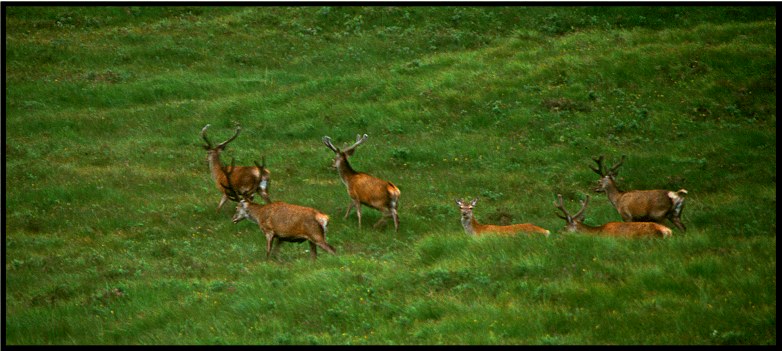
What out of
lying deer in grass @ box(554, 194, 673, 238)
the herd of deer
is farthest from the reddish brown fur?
lying deer in grass @ box(554, 194, 673, 238)

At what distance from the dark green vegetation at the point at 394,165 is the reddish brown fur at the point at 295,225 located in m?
0.49

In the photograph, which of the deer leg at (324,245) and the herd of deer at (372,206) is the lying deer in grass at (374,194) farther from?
the deer leg at (324,245)

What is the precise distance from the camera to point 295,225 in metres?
17.1

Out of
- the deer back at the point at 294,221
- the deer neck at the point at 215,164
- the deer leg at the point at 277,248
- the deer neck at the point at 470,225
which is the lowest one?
the deer leg at the point at 277,248

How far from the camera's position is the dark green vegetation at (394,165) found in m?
13.4

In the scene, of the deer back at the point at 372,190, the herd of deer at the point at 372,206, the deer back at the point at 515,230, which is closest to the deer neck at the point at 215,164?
the herd of deer at the point at 372,206

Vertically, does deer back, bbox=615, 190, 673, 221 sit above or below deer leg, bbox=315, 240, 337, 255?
above

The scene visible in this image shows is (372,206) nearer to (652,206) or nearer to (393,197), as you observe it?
(393,197)

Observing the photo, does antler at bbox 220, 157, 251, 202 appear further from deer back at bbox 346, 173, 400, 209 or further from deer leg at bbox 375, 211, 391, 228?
deer leg at bbox 375, 211, 391, 228

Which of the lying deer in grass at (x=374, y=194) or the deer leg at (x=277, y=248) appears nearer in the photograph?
the deer leg at (x=277, y=248)

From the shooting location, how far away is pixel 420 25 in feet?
123

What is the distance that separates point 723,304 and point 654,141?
13.5m

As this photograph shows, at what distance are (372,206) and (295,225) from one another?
3035 mm

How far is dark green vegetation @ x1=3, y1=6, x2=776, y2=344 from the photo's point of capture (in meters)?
13.4
